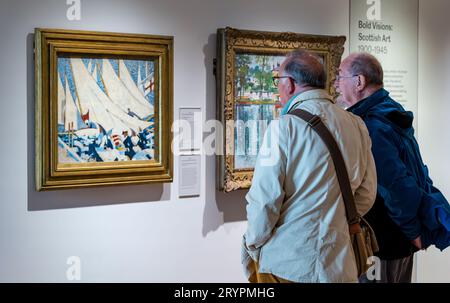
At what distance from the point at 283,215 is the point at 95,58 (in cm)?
130

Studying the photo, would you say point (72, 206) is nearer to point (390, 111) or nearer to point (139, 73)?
point (139, 73)

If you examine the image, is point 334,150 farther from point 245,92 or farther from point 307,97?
point 245,92

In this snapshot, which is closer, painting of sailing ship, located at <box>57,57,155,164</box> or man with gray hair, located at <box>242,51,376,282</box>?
man with gray hair, located at <box>242,51,376,282</box>

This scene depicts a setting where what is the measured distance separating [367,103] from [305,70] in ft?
1.77

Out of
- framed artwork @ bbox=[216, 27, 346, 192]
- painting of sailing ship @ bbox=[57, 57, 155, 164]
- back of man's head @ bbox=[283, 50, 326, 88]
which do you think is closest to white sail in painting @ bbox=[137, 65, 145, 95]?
painting of sailing ship @ bbox=[57, 57, 155, 164]

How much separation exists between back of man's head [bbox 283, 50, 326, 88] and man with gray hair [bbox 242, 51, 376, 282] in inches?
4.1

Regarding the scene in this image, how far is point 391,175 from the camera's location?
269 cm

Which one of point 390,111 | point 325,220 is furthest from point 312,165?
point 390,111

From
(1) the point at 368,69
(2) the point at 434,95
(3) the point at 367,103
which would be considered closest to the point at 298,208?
(3) the point at 367,103

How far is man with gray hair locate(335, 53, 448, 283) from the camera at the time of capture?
2689mm

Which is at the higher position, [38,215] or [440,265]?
[38,215]

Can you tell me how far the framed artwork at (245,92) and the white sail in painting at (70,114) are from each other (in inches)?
33.2

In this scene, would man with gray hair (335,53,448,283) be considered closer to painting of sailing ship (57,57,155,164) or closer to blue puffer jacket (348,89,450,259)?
blue puffer jacket (348,89,450,259)

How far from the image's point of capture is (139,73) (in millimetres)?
3078
